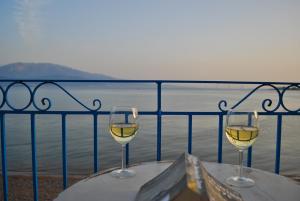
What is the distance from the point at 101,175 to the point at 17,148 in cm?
809

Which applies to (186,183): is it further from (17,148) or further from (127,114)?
(17,148)

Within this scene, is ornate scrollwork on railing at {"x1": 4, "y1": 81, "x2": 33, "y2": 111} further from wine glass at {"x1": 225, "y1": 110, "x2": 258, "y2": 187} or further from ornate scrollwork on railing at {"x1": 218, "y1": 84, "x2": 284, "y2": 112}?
wine glass at {"x1": 225, "y1": 110, "x2": 258, "y2": 187}

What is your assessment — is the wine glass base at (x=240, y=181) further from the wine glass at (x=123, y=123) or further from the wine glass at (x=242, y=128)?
the wine glass at (x=123, y=123)

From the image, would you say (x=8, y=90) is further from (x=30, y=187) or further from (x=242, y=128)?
(x=30, y=187)

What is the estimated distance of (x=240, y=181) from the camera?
0.97m

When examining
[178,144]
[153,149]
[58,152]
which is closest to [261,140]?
[178,144]

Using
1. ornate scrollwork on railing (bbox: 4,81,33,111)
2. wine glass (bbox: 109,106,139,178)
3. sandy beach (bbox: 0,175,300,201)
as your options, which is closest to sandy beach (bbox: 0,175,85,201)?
sandy beach (bbox: 0,175,300,201)

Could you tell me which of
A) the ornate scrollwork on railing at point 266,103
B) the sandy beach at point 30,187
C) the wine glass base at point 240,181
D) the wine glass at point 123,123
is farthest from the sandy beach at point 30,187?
the wine glass base at point 240,181

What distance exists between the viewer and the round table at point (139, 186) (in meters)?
0.85

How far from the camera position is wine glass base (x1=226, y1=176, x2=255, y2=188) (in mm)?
939

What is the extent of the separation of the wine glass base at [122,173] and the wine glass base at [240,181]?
1.14 ft

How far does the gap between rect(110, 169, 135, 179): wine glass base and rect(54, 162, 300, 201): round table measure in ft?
0.06

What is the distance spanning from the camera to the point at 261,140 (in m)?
9.53

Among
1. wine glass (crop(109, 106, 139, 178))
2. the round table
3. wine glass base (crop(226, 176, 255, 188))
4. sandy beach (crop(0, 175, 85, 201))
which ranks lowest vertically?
sandy beach (crop(0, 175, 85, 201))
